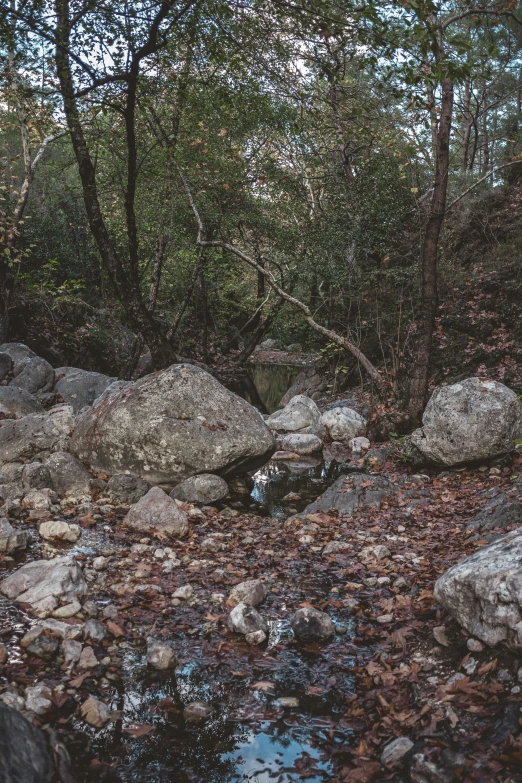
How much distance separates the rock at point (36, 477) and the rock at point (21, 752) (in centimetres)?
493

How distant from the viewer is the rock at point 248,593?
4.41 metres

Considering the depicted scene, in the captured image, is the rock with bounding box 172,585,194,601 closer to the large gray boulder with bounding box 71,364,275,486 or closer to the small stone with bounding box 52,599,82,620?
the small stone with bounding box 52,599,82,620

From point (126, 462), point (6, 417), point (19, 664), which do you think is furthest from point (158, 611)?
point (6, 417)

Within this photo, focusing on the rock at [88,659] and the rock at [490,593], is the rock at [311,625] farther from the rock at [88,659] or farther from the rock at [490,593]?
the rock at [88,659]

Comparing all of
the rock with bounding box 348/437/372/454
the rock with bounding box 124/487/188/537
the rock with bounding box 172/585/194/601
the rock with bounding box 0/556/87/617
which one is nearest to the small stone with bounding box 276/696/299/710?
the rock with bounding box 172/585/194/601

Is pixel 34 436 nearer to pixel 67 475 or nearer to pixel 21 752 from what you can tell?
pixel 67 475

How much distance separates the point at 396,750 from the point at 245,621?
153 centimetres

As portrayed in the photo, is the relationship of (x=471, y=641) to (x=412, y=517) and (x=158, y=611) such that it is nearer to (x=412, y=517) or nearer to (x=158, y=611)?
(x=158, y=611)

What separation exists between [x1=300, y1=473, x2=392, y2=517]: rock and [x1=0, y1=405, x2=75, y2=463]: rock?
13.1 feet

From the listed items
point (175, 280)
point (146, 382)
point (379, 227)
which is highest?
point (379, 227)

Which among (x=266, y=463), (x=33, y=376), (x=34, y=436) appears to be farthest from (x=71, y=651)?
(x=33, y=376)

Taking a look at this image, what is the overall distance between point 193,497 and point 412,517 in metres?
2.87

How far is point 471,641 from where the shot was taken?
3.30 meters

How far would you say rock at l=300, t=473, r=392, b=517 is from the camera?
7117 mm
